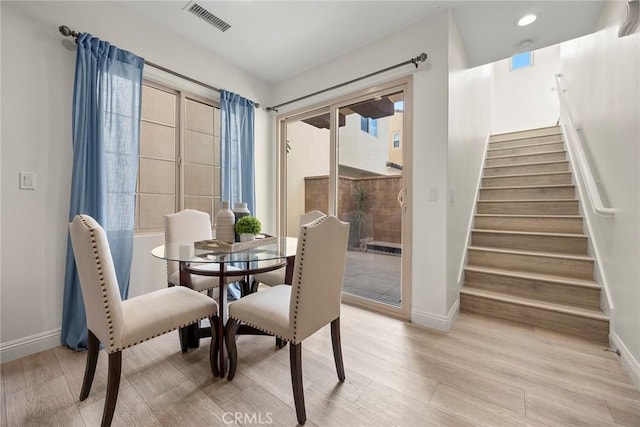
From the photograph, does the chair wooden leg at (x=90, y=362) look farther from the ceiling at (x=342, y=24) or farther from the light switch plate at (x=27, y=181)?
the ceiling at (x=342, y=24)

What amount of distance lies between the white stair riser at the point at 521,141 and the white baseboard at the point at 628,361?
3.41 m

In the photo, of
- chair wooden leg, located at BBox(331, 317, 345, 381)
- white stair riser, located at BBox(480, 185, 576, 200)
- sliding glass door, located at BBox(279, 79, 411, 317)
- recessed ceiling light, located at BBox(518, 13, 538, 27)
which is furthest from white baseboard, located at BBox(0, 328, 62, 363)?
white stair riser, located at BBox(480, 185, 576, 200)

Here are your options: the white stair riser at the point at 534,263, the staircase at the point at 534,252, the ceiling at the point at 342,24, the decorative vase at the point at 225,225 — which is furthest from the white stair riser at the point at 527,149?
the decorative vase at the point at 225,225

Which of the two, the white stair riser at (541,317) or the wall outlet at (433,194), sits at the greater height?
the wall outlet at (433,194)

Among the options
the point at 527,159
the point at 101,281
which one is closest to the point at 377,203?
the point at 101,281

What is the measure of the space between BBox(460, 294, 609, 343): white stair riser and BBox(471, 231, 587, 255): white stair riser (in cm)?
83

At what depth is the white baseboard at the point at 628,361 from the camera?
1.54 meters

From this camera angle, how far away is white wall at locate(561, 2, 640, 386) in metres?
1.62

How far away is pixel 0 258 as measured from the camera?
66.7 inches

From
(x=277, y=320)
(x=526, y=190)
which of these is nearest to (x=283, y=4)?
(x=277, y=320)

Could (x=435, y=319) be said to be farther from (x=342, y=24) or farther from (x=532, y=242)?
(x=342, y=24)

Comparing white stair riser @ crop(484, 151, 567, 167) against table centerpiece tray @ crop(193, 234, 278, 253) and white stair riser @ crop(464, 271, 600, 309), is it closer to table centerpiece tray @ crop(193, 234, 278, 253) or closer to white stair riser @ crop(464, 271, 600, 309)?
white stair riser @ crop(464, 271, 600, 309)

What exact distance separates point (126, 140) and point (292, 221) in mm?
2001

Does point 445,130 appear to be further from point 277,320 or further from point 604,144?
point 277,320
